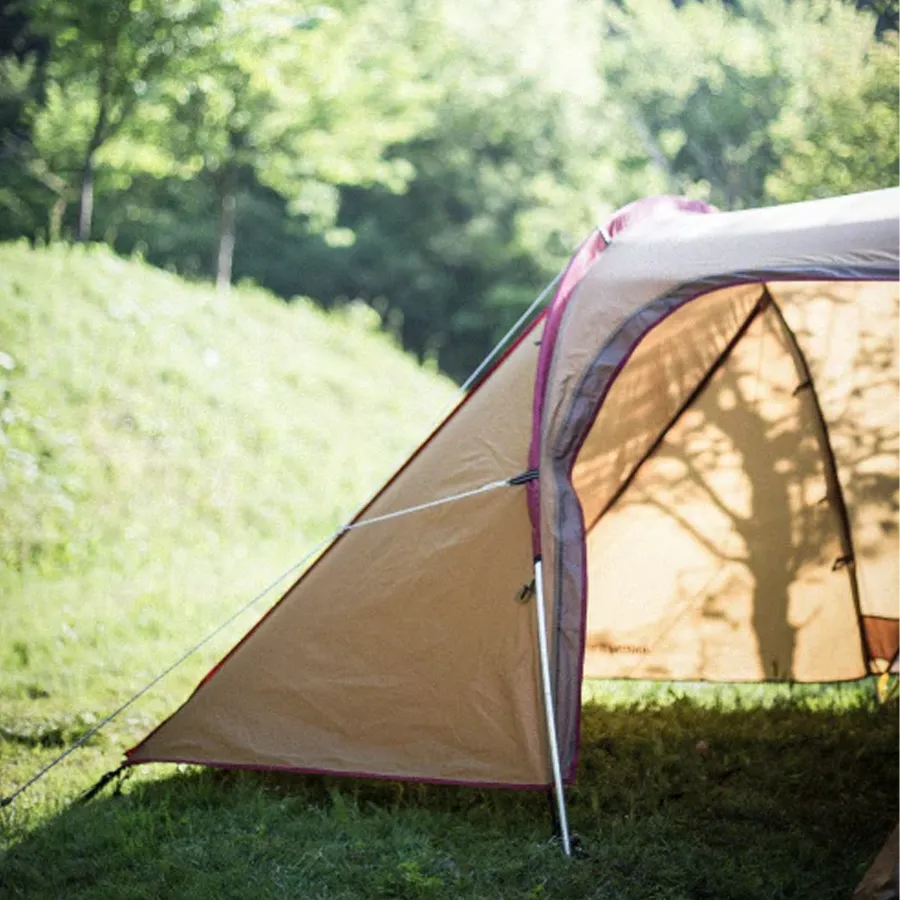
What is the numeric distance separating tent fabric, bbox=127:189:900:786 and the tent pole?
38 mm

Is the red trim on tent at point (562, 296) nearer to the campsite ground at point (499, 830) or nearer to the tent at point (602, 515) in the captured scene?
the tent at point (602, 515)

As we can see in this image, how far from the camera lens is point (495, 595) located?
3.66 m

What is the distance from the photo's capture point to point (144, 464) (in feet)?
26.4

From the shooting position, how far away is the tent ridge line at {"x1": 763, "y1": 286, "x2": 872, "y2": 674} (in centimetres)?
485

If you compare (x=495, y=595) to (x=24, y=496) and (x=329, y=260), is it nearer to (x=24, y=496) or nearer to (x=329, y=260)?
(x=24, y=496)

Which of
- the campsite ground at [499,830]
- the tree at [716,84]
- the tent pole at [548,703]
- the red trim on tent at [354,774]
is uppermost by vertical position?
the tree at [716,84]

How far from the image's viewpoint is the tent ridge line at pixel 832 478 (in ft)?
15.9

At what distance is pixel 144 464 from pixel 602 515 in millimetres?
4208

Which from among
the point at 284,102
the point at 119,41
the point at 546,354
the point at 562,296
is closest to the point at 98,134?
the point at 119,41

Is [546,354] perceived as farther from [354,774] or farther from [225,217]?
[225,217]

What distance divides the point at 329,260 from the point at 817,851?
1794 centimetres

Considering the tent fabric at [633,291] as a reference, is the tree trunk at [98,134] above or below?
above

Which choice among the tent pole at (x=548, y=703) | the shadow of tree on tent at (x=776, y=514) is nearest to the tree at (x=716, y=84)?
the shadow of tree on tent at (x=776, y=514)

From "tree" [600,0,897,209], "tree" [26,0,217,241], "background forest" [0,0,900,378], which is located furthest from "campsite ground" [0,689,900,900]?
"tree" [600,0,897,209]
